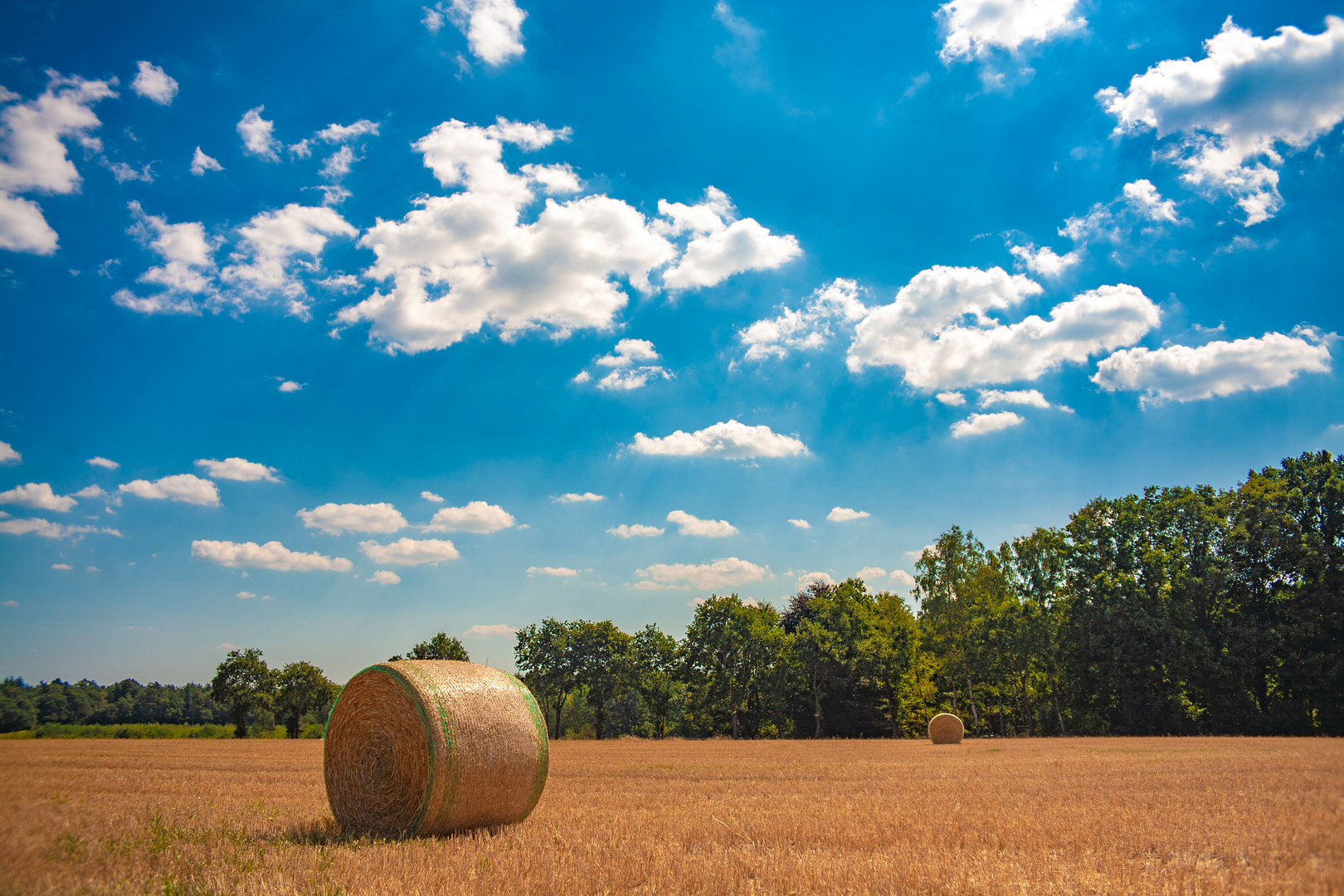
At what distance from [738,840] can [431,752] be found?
3.72 m

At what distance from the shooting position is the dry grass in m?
5.30

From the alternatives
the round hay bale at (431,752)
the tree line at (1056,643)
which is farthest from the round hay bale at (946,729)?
the round hay bale at (431,752)

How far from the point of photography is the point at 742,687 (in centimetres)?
5662

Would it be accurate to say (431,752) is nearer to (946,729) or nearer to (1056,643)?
(946,729)

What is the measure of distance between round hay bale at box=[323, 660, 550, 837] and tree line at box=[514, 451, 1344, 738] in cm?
4153

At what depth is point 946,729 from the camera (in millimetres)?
33844

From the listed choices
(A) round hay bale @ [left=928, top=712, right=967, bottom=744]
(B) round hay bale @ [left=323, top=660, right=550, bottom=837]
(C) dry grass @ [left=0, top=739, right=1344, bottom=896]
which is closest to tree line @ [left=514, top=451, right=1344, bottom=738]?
(A) round hay bale @ [left=928, top=712, right=967, bottom=744]

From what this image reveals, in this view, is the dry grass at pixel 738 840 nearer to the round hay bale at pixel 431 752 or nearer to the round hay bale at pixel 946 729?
the round hay bale at pixel 431 752

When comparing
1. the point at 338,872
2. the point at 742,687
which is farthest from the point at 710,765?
the point at 742,687

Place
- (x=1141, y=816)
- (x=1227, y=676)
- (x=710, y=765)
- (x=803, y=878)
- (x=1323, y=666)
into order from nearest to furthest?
(x=803, y=878), (x=1141, y=816), (x=710, y=765), (x=1323, y=666), (x=1227, y=676)

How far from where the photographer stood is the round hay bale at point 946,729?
1325 inches

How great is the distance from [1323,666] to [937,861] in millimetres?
40594

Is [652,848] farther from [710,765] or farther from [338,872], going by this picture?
[710,765]

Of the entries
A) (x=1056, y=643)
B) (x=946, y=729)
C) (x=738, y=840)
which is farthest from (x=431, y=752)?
(x=1056, y=643)
